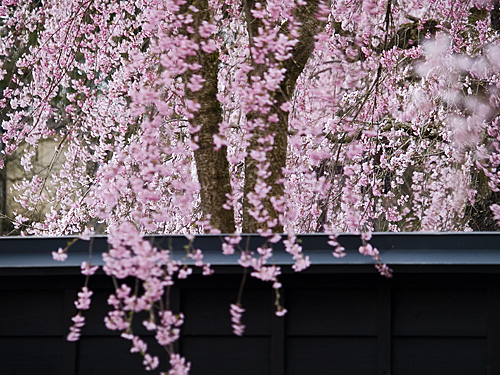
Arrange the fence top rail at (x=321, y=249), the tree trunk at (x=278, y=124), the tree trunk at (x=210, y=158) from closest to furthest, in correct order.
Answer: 1. the fence top rail at (x=321, y=249)
2. the tree trunk at (x=278, y=124)
3. the tree trunk at (x=210, y=158)

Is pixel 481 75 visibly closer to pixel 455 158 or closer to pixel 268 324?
pixel 455 158

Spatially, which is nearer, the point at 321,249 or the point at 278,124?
the point at 321,249

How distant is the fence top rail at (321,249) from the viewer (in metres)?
3.18

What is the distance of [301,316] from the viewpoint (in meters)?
3.43

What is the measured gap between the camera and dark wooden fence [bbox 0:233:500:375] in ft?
10.8

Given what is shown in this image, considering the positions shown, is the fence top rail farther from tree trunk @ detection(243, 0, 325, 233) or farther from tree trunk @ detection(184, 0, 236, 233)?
tree trunk @ detection(184, 0, 236, 233)

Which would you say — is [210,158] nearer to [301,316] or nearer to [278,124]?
[278,124]

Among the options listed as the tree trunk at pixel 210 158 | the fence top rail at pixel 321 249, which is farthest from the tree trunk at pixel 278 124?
the fence top rail at pixel 321 249

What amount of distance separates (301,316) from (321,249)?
33 cm

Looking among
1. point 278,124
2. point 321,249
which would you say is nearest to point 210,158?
point 278,124

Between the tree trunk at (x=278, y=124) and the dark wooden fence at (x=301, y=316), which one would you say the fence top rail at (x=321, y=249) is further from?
the tree trunk at (x=278, y=124)

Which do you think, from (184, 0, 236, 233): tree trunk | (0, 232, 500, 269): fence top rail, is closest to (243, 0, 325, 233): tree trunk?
(184, 0, 236, 233): tree trunk

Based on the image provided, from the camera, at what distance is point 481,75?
21.2 feet

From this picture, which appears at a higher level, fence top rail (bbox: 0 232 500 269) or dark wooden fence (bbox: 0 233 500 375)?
fence top rail (bbox: 0 232 500 269)
